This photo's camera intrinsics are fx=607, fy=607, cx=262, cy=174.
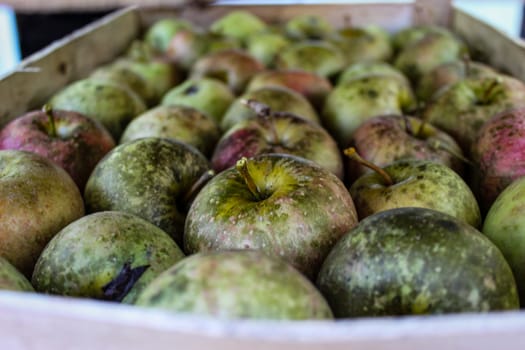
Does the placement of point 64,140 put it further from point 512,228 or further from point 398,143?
point 512,228

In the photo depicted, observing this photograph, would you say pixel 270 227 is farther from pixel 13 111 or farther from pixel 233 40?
pixel 233 40

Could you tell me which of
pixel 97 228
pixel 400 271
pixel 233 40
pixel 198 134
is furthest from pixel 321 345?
pixel 233 40

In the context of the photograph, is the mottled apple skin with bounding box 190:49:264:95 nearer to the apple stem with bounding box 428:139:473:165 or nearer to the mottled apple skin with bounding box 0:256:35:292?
the apple stem with bounding box 428:139:473:165

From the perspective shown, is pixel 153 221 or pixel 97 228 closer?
pixel 97 228

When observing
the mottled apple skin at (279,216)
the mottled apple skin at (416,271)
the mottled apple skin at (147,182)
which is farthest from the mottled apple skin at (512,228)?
the mottled apple skin at (147,182)

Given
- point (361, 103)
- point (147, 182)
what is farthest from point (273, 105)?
point (147, 182)

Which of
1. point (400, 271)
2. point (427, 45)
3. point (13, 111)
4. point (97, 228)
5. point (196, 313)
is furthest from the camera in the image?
point (427, 45)
